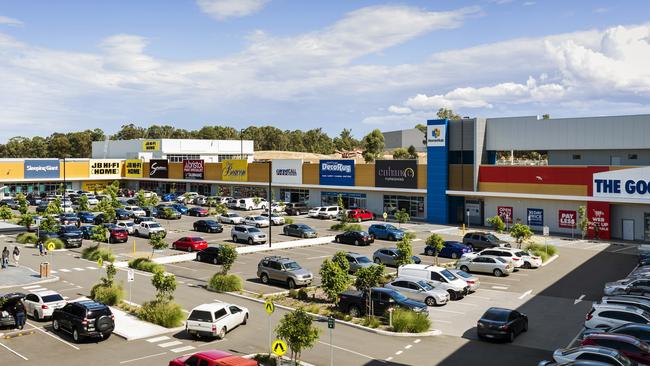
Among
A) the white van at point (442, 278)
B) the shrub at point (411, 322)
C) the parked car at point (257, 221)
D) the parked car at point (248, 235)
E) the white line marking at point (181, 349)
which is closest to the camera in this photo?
the white line marking at point (181, 349)

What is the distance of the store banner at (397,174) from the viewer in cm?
6688

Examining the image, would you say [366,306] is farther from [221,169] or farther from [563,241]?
[221,169]

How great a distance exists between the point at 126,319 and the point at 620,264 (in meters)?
32.7

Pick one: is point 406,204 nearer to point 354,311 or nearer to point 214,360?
point 354,311

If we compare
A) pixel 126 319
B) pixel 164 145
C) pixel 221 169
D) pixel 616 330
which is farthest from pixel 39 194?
pixel 616 330

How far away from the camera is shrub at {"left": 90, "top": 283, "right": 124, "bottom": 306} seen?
30000 mm

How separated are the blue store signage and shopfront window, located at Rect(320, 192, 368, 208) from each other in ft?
69.5

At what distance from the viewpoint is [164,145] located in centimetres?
10794

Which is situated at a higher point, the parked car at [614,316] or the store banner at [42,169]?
the store banner at [42,169]

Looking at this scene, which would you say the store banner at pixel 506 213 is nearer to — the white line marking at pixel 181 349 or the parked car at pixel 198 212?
the parked car at pixel 198 212

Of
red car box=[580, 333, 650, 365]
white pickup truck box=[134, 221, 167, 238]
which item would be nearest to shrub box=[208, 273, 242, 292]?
red car box=[580, 333, 650, 365]

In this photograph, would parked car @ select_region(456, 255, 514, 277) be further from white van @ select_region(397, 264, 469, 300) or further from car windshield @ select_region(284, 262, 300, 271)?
car windshield @ select_region(284, 262, 300, 271)

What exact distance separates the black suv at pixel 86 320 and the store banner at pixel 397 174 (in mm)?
46708

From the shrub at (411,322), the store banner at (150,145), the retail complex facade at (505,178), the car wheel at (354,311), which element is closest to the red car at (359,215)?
the retail complex facade at (505,178)
